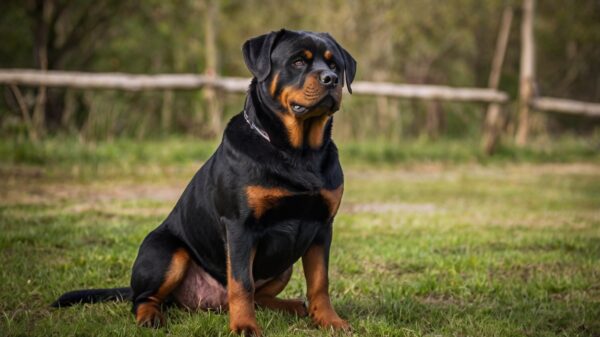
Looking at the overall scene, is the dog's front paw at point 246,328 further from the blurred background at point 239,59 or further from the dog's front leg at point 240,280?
the blurred background at point 239,59

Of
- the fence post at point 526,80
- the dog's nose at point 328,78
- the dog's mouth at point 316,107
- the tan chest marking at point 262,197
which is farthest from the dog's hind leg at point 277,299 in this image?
the fence post at point 526,80

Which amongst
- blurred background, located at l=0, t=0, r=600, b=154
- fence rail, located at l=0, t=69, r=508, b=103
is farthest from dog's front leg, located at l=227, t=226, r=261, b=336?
fence rail, located at l=0, t=69, r=508, b=103

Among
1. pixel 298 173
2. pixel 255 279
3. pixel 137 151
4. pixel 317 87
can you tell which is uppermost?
pixel 317 87

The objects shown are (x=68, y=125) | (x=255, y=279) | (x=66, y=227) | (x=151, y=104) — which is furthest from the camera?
(x=151, y=104)

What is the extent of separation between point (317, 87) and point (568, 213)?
17.9 ft

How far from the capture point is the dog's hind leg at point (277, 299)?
4.07 m

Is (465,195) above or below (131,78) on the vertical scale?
below

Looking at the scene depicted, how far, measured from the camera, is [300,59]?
12.4 feet

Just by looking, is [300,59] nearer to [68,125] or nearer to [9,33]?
[68,125]

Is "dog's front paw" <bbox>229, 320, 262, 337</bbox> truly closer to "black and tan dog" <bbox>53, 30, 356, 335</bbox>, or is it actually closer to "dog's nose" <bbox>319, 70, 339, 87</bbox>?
"black and tan dog" <bbox>53, 30, 356, 335</bbox>

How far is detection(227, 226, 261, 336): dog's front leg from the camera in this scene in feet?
11.6

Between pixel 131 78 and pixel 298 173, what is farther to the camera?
pixel 131 78

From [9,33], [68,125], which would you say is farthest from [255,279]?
[9,33]

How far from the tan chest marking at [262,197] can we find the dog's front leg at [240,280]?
130mm
